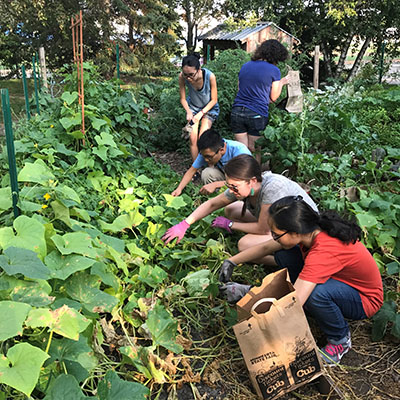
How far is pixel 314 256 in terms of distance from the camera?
2090mm

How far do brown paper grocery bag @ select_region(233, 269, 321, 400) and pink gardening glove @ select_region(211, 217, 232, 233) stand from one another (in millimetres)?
1197

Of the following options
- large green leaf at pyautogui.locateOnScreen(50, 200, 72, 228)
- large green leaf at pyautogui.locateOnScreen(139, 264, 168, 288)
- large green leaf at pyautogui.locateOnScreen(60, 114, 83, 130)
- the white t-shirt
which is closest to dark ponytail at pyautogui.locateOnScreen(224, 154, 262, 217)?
the white t-shirt

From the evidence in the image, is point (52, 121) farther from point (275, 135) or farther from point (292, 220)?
point (292, 220)

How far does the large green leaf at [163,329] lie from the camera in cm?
220

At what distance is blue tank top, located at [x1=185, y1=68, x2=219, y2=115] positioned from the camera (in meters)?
4.54

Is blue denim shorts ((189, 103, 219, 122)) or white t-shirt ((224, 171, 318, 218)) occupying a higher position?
blue denim shorts ((189, 103, 219, 122))

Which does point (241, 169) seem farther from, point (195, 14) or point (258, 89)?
point (195, 14)

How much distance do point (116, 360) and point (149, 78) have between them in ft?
47.4

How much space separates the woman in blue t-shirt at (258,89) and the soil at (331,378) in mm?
2363

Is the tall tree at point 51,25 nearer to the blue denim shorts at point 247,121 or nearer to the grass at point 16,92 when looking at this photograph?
the grass at point 16,92

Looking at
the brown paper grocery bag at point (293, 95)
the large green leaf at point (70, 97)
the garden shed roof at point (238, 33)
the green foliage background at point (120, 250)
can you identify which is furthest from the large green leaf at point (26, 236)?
the garden shed roof at point (238, 33)

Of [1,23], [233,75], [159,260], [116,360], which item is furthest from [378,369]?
[1,23]

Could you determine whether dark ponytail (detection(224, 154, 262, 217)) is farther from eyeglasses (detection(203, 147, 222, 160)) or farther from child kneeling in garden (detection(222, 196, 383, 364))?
eyeglasses (detection(203, 147, 222, 160))

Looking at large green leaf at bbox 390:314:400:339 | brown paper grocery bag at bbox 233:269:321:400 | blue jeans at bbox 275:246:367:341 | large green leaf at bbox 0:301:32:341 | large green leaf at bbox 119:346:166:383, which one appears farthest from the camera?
large green leaf at bbox 390:314:400:339
